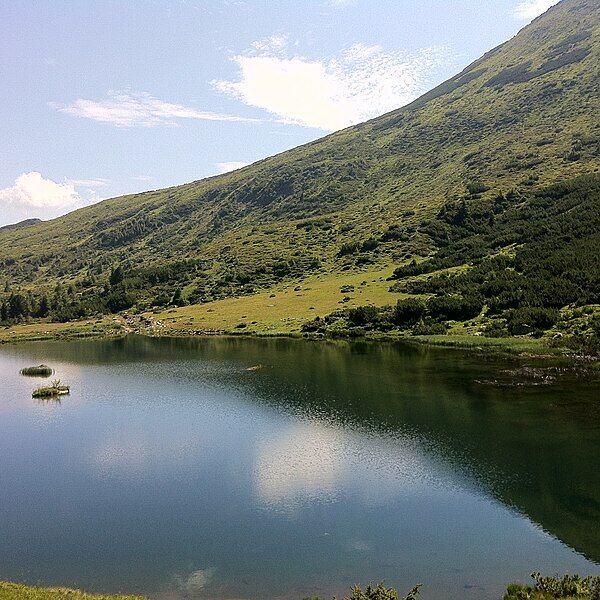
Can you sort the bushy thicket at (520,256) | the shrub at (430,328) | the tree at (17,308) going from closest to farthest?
the bushy thicket at (520,256)
the shrub at (430,328)
the tree at (17,308)

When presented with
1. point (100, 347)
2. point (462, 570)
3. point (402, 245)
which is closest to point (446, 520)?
point (462, 570)

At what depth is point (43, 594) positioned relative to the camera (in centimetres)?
2633

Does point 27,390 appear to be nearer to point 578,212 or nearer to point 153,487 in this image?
point 153,487

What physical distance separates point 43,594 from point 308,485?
2028cm

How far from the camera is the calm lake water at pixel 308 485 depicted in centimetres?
3017

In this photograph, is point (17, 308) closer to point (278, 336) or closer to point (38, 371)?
point (38, 371)

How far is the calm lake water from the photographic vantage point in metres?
30.2

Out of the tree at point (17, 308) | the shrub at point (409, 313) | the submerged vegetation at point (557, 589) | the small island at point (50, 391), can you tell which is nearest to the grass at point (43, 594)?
the submerged vegetation at point (557, 589)

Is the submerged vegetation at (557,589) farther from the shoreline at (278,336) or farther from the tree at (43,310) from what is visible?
the tree at (43,310)

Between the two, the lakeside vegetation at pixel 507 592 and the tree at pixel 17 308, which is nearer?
the lakeside vegetation at pixel 507 592

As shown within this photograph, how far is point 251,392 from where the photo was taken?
76.1 meters

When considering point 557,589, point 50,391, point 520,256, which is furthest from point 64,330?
point 557,589

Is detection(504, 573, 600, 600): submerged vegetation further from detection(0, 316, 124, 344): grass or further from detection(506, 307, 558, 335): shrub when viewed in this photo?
detection(0, 316, 124, 344): grass

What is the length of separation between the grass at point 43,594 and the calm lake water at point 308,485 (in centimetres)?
174
